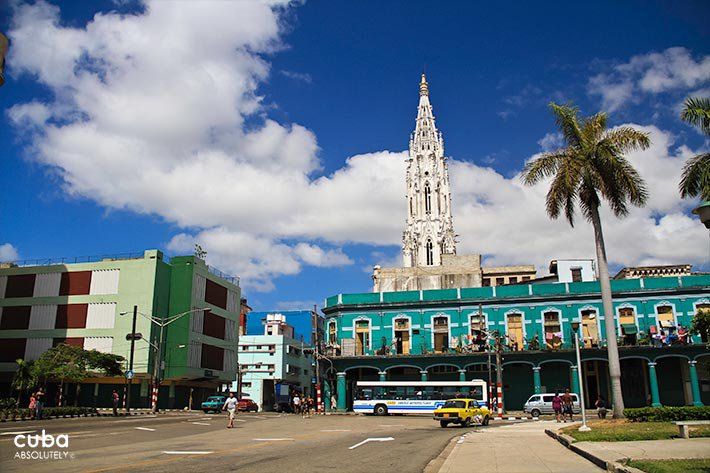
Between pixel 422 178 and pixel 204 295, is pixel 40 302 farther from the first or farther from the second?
pixel 422 178

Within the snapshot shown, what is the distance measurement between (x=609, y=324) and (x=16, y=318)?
60.1 meters

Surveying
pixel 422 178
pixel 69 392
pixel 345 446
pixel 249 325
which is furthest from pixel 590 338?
pixel 422 178

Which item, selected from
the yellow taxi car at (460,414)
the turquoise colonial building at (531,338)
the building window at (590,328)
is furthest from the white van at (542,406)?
the yellow taxi car at (460,414)

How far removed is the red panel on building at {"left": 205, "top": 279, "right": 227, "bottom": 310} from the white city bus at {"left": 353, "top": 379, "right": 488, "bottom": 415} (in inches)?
1014

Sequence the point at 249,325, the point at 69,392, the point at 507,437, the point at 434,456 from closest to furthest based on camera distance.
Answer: the point at 434,456 → the point at 507,437 → the point at 69,392 → the point at 249,325

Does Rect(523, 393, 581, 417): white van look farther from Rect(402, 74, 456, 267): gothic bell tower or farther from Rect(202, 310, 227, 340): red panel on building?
Rect(402, 74, 456, 267): gothic bell tower

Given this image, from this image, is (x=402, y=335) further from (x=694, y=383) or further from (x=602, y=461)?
(x=602, y=461)

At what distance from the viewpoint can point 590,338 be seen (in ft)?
166

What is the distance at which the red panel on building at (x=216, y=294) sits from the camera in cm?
6857

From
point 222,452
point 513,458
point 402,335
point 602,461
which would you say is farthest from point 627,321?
point 222,452

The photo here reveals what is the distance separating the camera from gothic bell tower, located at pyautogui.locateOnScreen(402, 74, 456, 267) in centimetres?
12019

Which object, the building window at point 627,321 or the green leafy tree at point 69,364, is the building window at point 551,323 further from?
the green leafy tree at point 69,364

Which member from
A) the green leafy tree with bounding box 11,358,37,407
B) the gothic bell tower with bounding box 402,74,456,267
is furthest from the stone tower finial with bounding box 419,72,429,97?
the green leafy tree with bounding box 11,358,37,407

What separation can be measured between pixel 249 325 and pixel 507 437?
275ft
